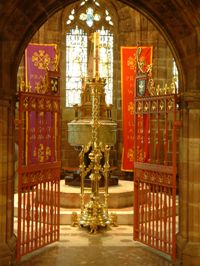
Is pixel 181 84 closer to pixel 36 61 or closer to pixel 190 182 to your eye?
pixel 190 182

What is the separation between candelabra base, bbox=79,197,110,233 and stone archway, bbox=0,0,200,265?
6.61ft

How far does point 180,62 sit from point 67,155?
7.28 meters

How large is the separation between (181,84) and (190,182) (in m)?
1.37

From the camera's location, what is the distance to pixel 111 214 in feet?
27.2

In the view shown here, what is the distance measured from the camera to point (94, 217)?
7.78m

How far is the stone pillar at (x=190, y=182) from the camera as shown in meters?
5.90

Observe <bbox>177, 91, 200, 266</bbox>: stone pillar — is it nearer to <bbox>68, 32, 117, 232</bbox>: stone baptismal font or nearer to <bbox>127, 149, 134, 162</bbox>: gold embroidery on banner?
<bbox>68, 32, 117, 232</bbox>: stone baptismal font

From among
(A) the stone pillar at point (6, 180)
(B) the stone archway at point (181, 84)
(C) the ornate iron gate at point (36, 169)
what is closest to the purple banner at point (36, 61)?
(C) the ornate iron gate at point (36, 169)

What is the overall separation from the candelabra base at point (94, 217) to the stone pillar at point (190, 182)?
204 centimetres

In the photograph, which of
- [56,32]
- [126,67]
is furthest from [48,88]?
[56,32]

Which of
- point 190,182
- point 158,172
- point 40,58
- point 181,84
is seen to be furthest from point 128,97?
point 190,182

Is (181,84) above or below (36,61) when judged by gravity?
below

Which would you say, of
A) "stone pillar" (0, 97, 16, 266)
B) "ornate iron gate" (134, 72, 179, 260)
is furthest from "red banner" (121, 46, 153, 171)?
"stone pillar" (0, 97, 16, 266)

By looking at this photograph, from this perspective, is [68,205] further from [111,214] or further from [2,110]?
[2,110]
